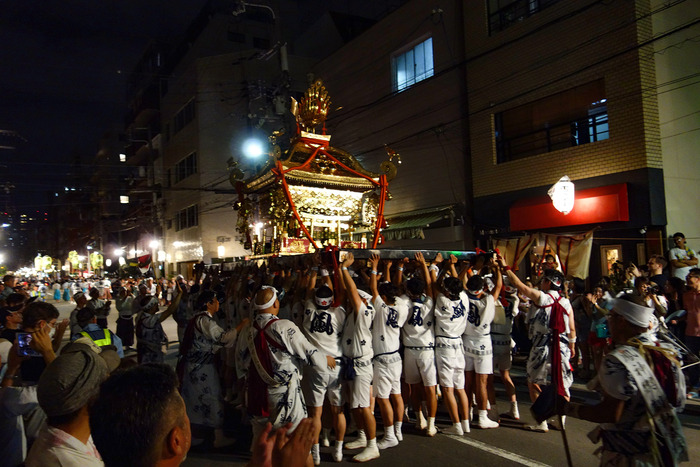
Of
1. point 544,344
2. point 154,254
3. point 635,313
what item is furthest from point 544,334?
point 154,254

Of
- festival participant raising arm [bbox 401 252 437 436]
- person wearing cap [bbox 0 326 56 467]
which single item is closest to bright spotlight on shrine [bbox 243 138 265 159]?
festival participant raising arm [bbox 401 252 437 436]

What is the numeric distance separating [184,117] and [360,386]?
26642 millimetres

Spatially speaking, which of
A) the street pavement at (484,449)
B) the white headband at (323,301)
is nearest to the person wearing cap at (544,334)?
the street pavement at (484,449)

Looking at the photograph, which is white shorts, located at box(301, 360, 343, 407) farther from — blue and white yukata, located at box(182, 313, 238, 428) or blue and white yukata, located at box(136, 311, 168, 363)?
blue and white yukata, located at box(136, 311, 168, 363)

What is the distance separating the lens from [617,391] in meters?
2.50

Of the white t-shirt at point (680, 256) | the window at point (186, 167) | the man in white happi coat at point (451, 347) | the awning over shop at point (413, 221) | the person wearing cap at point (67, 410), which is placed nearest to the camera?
the person wearing cap at point (67, 410)

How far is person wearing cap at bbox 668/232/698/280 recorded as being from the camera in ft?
27.1

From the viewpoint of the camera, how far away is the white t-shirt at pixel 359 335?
4.84m

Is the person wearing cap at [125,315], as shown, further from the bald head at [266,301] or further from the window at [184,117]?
the window at [184,117]

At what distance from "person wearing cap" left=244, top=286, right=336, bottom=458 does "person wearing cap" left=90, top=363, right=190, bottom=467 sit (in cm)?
261

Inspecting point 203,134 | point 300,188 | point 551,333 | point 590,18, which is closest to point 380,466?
point 551,333

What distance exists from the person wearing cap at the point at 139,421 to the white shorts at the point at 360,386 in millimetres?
3452

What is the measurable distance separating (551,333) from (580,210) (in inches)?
257

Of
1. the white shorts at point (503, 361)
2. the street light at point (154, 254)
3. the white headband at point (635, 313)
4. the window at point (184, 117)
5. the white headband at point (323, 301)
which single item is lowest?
the white shorts at point (503, 361)
